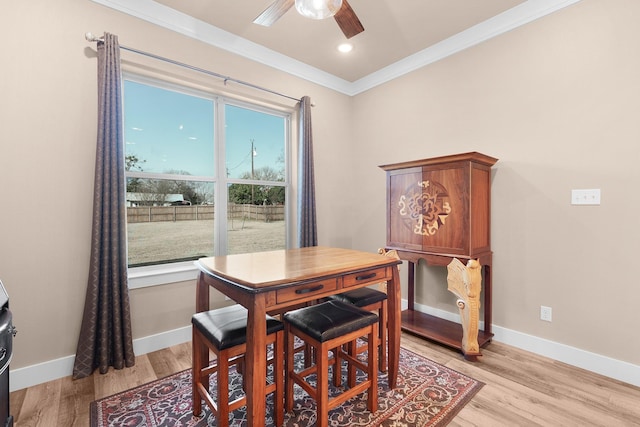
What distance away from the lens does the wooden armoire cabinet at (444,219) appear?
243 cm

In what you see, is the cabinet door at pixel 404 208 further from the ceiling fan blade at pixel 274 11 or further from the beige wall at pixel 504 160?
the ceiling fan blade at pixel 274 11

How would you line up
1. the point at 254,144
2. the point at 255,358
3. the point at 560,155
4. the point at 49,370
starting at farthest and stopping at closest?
the point at 254,144
the point at 560,155
the point at 49,370
the point at 255,358

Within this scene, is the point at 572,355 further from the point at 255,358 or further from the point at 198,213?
the point at 198,213

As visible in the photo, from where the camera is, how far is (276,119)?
3520mm

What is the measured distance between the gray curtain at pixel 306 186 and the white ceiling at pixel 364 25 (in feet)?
1.86

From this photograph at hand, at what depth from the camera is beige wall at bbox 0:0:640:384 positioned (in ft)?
6.64

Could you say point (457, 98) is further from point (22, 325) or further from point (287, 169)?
point (22, 325)

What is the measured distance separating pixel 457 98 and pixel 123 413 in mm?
3614

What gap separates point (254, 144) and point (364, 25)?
1590 millimetres

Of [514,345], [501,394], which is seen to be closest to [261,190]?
[501,394]

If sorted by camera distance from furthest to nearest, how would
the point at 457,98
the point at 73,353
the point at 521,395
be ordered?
1. the point at 457,98
2. the point at 73,353
3. the point at 521,395

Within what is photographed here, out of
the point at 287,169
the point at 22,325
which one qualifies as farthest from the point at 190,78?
the point at 22,325

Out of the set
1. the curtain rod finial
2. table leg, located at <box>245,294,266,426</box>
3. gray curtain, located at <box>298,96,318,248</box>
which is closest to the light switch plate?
gray curtain, located at <box>298,96,318,248</box>

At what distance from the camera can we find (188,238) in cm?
288
